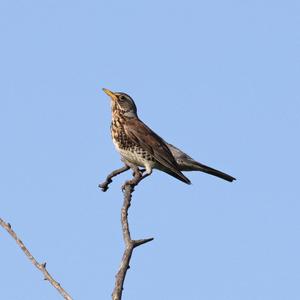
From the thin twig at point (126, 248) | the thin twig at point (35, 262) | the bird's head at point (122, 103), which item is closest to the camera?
the thin twig at point (35, 262)

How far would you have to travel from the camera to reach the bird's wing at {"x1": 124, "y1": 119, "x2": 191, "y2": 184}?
36.6ft

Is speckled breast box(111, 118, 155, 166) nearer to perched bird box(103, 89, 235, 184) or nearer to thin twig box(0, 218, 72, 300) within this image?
perched bird box(103, 89, 235, 184)

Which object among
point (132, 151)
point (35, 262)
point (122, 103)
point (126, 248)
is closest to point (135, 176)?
point (132, 151)

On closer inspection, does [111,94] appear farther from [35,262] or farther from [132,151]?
[35,262]

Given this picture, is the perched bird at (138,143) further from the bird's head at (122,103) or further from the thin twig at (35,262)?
the thin twig at (35,262)

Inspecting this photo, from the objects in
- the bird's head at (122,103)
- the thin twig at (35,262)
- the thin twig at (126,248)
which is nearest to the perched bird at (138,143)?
the bird's head at (122,103)

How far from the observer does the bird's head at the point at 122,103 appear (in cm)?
1187

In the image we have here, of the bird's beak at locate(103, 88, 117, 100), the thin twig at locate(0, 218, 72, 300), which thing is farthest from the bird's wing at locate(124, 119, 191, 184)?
the thin twig at locate(0, 218, 72, 300)

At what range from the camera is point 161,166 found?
11.3m

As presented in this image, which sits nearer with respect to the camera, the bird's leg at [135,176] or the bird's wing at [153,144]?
the bird's leg at [135,176]

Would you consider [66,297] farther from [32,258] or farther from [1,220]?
[1,220]

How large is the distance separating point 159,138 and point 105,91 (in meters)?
1.14

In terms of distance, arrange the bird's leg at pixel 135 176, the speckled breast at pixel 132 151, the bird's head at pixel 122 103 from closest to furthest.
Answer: the bird's leg at pixel 135 176 → the speckled breast at pixel 132 151 → the bird's head at pixel 122 103

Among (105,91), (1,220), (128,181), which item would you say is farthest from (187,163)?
(1,220)
